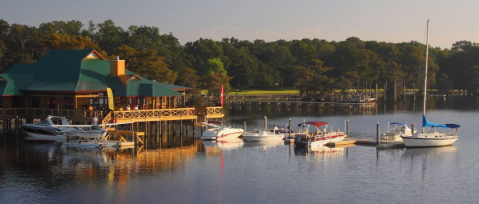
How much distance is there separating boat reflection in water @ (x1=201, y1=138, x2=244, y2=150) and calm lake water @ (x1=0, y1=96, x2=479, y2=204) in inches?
3.7

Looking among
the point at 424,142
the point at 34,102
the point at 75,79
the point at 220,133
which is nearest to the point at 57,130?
the point at 75,79

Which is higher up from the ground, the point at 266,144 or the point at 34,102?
the point at 34,102

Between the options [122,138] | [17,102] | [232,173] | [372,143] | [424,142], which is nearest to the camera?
[232,173]

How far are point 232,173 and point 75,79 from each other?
21993 millimetres

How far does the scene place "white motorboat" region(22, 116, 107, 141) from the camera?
49.4 metres

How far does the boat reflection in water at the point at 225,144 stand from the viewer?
5188 centimetres

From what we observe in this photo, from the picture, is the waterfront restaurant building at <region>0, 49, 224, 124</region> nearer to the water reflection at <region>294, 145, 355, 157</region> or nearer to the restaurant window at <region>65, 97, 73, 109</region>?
the restaurant window at <region>65, 97, 73, 109</region>

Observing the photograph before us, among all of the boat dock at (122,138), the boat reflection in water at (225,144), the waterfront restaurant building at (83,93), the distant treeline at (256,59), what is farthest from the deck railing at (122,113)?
the distant treeline at (256,59)

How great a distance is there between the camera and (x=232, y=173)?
1591 inches

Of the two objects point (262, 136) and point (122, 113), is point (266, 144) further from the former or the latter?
point (122, 113)

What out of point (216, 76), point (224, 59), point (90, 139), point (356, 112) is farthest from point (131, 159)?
point (224, 59)

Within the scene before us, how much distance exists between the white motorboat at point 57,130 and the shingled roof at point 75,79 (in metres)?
3.05

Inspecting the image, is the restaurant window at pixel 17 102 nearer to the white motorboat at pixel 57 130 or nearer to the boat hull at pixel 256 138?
the white motorboat at pixel 57 130

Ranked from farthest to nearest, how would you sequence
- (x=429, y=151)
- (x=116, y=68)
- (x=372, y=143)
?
1. (x=116, y=68)
2. (x=372, y=143)
3. (x=429, y=151)
